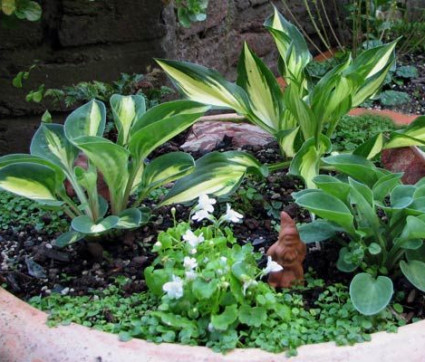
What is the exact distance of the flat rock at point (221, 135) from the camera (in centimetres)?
222

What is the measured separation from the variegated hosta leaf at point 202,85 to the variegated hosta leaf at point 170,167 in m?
0.34

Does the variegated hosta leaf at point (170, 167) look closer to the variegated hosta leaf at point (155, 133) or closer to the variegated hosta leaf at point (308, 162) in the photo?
the variegated hosta leaf at point (155, 133)

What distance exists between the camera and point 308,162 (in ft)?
5.85

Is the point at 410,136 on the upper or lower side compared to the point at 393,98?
upper

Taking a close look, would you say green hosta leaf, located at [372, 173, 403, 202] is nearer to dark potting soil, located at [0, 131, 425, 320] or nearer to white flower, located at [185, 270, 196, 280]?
dark potting soil, located at [0, 131, 425, 320]

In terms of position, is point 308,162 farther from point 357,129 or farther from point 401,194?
point 357,129

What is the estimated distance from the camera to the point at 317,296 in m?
Answer: 1.53

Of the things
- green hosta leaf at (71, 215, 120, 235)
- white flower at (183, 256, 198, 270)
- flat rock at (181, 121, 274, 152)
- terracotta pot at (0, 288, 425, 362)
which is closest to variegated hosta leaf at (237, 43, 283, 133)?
flat rock at (181, 121, 274, 152)

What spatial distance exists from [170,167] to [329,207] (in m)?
0.44

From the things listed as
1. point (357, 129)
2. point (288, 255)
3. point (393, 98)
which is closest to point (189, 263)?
point (288, 255)

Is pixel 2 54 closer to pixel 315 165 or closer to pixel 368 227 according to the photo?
pixel 315 165

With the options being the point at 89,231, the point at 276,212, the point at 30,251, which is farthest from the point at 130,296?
the point at 276,212

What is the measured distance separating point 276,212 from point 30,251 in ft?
2.07

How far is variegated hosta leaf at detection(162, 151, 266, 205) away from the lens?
179cm
